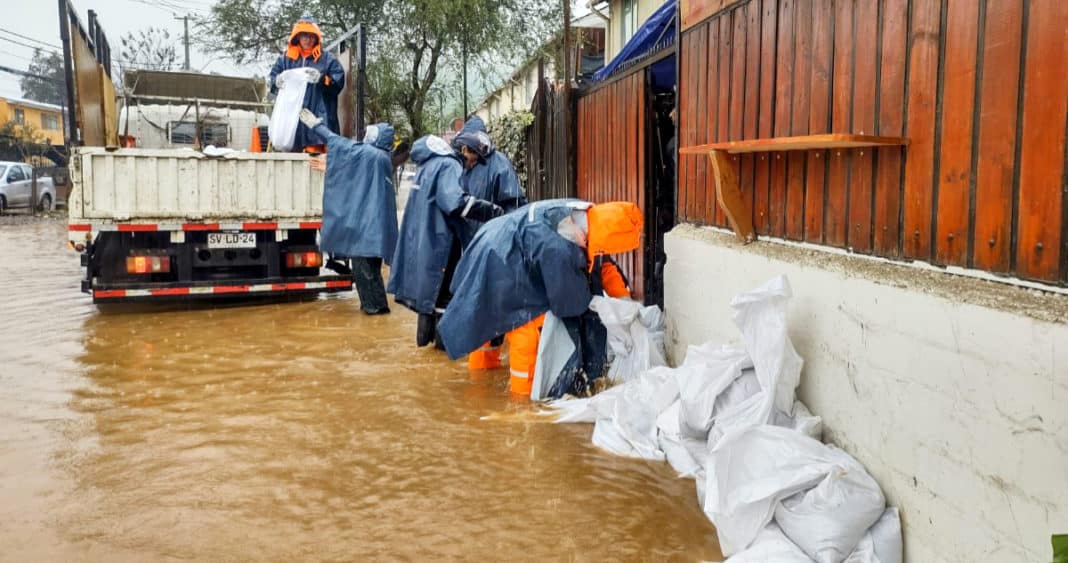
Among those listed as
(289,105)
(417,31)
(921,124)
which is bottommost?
(921,124)

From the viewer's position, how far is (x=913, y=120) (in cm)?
281

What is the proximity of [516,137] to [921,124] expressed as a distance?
7885 millimetres

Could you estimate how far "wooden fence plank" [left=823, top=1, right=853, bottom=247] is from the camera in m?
3.24

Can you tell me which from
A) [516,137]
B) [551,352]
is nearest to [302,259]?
[516,137]

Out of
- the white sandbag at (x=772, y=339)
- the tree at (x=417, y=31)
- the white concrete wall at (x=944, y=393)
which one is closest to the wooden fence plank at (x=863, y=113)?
the white concrete wall at (x=944, y=393)

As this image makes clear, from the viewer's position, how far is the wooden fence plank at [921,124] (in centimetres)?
271

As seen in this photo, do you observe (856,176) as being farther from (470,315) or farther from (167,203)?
(167,203)

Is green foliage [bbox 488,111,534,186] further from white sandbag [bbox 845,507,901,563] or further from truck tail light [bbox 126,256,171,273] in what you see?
white sandbag [bbox 845,507,901,563]

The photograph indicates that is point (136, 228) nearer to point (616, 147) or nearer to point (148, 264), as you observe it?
point (148, 264)

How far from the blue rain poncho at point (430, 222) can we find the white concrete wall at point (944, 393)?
320 centimetres

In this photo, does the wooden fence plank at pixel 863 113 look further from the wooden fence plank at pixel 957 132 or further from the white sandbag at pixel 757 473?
the white sandbag at pixel 757 473

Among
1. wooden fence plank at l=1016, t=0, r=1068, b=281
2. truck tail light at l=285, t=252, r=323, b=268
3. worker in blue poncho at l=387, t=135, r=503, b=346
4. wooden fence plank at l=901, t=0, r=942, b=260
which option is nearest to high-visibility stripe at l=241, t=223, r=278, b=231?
truck tail light at l=285, t=252, r=323, b=268

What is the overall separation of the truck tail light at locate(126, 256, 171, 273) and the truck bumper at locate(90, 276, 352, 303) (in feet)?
0.46

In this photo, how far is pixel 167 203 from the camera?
7.65 meters
